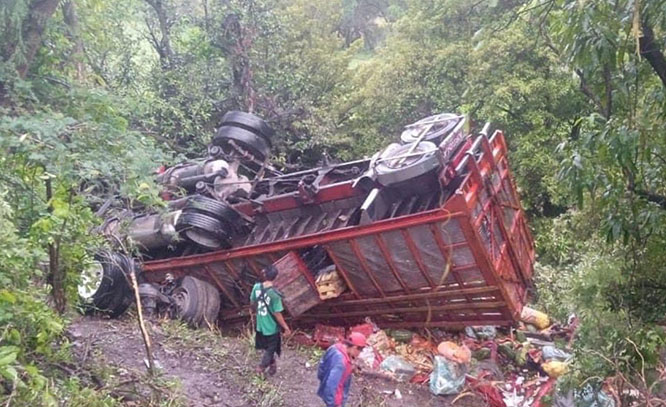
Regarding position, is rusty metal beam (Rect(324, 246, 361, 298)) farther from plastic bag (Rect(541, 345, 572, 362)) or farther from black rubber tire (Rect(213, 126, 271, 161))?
black rubber tire (Rect(213, 126, 271, 161))

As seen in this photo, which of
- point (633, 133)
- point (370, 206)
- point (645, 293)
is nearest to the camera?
point (633, 133)

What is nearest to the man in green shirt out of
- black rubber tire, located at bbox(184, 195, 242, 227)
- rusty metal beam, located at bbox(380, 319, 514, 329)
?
black rubber tire, located at bbox(184, 195, 242, 227)

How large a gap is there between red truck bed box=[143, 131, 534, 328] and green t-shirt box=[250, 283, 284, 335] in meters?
1.10

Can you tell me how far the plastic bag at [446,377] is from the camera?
6.80 metres

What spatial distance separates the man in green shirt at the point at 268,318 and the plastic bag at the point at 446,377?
1.80 m

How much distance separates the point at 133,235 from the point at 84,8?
10.3ft

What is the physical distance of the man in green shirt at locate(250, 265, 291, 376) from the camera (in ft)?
20.7

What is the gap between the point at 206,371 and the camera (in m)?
6.32

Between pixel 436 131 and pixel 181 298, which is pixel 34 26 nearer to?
pixel 181 298

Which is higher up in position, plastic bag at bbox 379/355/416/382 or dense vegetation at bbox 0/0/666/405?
dense vegetation at bbox 0/0/666/405

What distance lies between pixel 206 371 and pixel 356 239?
2155mm

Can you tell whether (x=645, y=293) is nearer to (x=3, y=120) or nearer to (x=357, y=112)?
(x=3, y=120)

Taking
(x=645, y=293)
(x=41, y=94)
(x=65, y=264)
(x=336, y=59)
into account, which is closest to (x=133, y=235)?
(x=41, y=94)

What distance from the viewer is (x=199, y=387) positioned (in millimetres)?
5883
